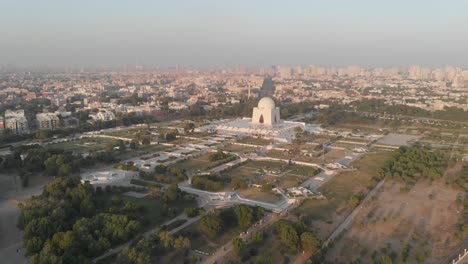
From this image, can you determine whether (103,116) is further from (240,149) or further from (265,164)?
(265,164)

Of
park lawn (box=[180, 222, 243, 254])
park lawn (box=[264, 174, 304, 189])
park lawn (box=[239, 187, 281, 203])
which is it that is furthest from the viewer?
park lawn (box=[264, 174, 304, 189])

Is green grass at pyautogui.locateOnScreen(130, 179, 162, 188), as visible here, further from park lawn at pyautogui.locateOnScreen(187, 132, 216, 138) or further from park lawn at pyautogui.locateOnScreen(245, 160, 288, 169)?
park lawn at pyautogui.locateOnScreen(187, 132, 216, 138)

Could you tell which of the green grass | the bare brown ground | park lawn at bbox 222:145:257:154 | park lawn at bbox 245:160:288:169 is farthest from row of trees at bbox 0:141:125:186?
the bare brown ground

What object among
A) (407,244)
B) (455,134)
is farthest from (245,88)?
(407,244)

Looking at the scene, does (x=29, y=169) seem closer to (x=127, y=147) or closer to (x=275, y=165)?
(x=127, y=147)

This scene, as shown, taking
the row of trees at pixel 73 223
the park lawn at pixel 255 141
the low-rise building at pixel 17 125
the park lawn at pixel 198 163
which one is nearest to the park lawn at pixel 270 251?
the row of trees at pixel 73 223

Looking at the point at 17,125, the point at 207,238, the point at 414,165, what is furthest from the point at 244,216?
the point at 17,125
